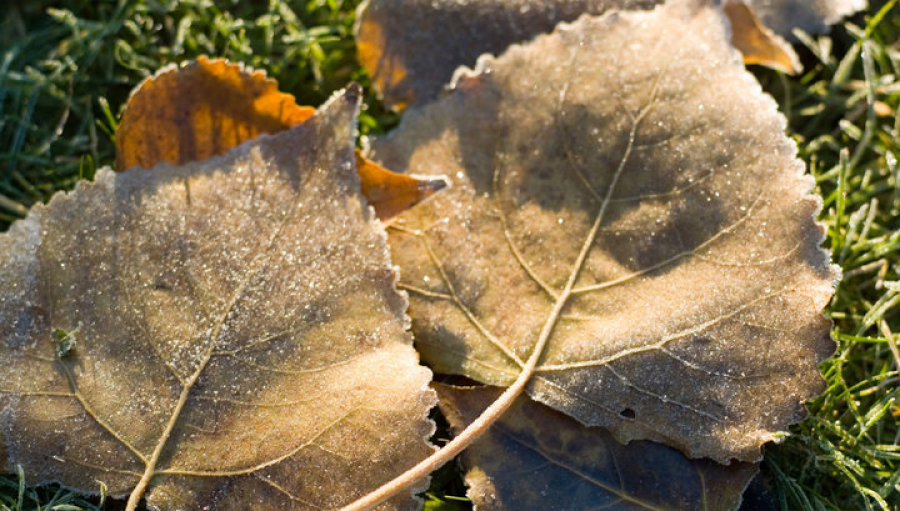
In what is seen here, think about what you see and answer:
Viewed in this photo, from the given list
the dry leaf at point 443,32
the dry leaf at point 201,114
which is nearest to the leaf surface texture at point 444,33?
the dry leaf at point 443,32

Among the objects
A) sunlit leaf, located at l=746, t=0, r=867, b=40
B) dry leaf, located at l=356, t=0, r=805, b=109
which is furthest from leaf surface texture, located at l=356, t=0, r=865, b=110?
sunlit leaf, located at l=746, t=0, r=867, b=40

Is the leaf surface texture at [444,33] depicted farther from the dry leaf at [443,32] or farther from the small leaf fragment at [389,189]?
the small leaf fragment at [389,189]

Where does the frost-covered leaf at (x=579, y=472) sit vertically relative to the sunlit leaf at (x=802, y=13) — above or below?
below

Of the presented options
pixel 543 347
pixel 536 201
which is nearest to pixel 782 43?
pixel 536 201

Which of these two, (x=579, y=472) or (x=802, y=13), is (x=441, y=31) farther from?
(x=579, y=472)

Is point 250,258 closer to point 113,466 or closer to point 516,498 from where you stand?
point 113,466

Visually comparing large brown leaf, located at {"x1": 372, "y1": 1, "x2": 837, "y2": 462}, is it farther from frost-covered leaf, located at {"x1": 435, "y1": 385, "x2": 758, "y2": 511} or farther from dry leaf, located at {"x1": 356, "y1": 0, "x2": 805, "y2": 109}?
dry leaf, located at {"x1": 356, "y1": 0, "x2": 805, "y2": 109}
